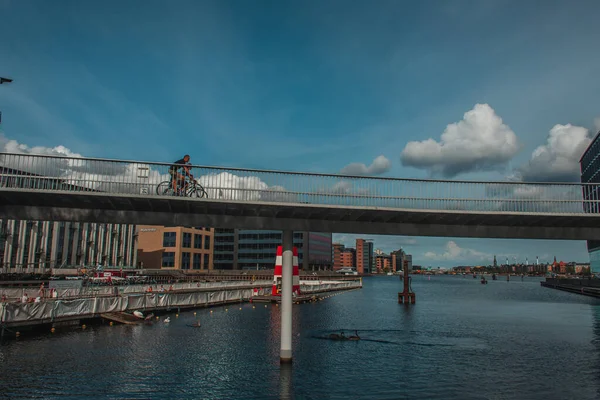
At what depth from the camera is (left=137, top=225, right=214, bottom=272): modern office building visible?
467 ft

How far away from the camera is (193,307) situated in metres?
65.2

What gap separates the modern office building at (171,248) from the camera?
142 metres

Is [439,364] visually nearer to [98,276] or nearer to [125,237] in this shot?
[98,276]

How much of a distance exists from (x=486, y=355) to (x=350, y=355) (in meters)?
11.2

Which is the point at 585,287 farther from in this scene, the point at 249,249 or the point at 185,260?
the point at 185,260

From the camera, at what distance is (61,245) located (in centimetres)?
11138

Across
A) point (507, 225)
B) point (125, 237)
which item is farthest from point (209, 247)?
point (507, 225)

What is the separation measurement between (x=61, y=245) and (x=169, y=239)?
121ft

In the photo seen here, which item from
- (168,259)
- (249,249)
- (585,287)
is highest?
(249,249)

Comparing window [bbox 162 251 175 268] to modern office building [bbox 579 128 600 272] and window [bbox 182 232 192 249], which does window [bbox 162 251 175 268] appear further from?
modern office building [bbox 579 128 600 272]

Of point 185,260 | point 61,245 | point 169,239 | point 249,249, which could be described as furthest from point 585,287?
point 61,245

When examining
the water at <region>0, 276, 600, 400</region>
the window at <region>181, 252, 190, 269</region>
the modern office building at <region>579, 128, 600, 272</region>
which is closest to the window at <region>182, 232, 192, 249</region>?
the window at <region>181, 252, 190, 269</region>

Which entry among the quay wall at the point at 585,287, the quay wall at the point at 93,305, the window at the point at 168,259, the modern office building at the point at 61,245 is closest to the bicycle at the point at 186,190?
the quay wall at the point at 93,305

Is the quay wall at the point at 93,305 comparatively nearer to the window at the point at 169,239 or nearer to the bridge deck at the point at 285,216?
the bridge deck at the point at 285,216
